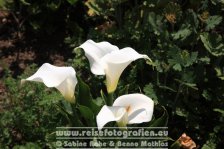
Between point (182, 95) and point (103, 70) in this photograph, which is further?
point (182, 95)

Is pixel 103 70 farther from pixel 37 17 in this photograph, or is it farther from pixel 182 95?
pixel 37 17

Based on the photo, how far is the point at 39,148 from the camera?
235 cm

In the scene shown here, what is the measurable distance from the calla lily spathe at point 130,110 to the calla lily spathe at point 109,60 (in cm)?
13

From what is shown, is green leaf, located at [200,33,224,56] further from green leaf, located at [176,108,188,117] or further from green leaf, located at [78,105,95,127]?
green leaf, located at [78,105,95,127]

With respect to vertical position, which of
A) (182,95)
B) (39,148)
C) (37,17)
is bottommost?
(39,148)

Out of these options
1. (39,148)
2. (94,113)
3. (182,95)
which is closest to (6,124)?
(39,148)

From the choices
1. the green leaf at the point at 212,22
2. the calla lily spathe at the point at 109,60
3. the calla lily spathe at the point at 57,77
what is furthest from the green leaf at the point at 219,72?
the calla lily spathe at the point at 57,77

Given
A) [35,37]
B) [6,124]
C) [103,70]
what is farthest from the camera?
[35,37]

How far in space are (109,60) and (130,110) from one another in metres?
0.22

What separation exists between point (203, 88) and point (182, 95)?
0.43ft

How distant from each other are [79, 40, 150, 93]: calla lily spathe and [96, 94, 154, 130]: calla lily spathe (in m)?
0.13

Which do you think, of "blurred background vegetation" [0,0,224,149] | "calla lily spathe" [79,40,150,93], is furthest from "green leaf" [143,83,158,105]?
"calla lily spathe" [79,40,150,93]

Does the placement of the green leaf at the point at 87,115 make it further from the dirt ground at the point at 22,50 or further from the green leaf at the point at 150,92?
the dirt ground at the point at 22,50

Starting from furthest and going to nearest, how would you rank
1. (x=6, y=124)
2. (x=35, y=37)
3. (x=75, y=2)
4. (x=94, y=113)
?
(x=35, y=37)
(x=75, y=2)
(x=6, y=124)
(x=94, y=113)
